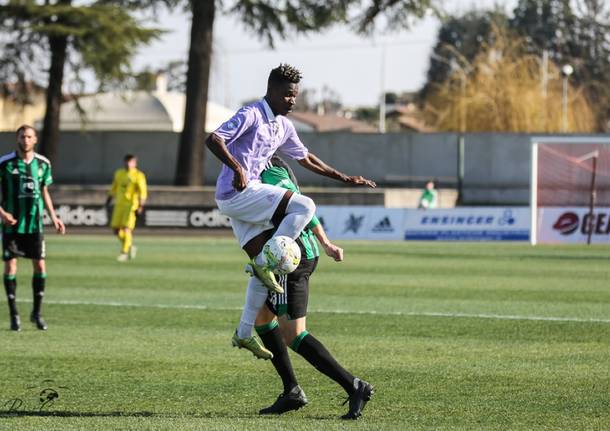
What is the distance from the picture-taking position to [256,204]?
24.1 feet

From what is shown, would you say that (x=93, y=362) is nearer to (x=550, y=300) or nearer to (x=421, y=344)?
(x=421, y=344)

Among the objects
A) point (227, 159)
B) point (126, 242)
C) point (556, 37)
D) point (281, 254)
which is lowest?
point (281, 254)

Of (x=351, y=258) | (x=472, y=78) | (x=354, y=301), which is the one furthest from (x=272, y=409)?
(x=472, y=78)

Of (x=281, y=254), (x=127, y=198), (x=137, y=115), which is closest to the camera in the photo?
(x=281, y=254)

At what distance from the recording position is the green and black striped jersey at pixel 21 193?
1253 cm

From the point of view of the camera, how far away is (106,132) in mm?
47156

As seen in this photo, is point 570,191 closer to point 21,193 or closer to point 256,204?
point 21,193

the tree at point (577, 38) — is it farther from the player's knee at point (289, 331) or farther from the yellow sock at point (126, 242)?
the player's knee at point (289, 331)

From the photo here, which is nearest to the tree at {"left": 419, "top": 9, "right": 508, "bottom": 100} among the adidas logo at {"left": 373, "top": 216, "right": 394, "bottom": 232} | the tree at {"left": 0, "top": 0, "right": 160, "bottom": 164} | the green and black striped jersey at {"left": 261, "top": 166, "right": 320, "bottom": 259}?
the tree at {"left": 0, "top": 0, "right": 160, "bottom": 164}

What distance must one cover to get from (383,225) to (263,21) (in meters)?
10.7

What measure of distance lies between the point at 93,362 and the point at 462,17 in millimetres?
93549

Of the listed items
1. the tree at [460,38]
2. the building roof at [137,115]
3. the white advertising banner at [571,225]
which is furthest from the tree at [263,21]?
the tree at [460,38]

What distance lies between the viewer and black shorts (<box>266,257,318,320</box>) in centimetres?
749

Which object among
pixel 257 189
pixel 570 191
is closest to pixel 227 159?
pixel 257 189
